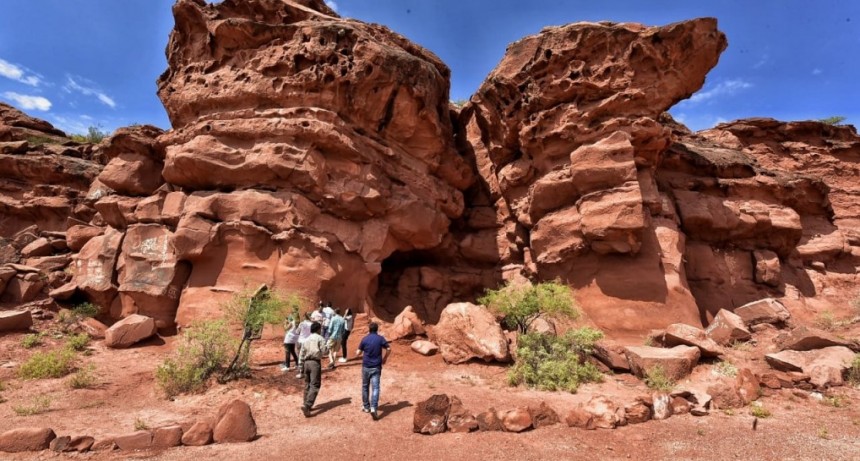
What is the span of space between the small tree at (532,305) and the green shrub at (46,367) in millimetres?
12257

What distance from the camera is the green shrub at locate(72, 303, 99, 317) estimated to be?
14.2 m

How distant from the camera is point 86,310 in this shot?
14.3 metres

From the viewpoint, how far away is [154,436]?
6305 mm

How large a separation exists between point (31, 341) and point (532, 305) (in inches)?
602

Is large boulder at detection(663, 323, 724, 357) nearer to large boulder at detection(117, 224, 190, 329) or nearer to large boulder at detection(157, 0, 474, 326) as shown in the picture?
large boulder at detection(157, 0, 474, 326)

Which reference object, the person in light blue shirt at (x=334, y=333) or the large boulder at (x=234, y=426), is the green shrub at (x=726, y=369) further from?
the large boulder at (x=234, y=426)

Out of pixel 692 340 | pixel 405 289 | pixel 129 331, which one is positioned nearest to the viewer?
pixel 692 340

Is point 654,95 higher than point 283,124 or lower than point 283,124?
higher

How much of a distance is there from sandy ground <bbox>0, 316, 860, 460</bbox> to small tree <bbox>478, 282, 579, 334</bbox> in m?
2.37

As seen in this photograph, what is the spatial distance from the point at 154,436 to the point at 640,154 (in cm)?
1730

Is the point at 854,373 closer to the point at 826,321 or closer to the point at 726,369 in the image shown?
the point at 726,369

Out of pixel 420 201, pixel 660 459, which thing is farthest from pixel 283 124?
pixel 660 459

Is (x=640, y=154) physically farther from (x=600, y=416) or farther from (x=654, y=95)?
(x=600, y=416)

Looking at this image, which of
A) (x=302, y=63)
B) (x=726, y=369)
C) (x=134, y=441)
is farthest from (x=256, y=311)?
(x=726, y=369)
